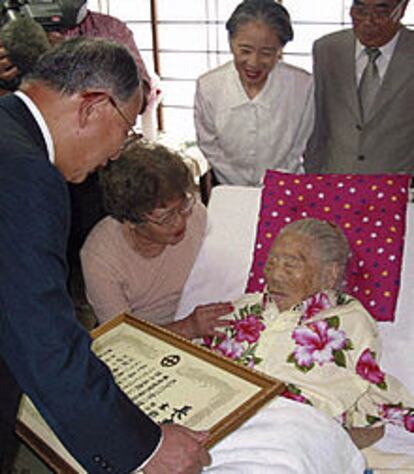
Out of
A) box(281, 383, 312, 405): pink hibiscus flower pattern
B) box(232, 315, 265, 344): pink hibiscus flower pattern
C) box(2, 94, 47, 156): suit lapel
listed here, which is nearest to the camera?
box(232, 315, 265, 344): pink hibiscus flower pattern

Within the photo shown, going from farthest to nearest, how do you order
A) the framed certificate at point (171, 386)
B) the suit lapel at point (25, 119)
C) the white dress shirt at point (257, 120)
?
the white dress shirt at point (257, 120) → the framed certificate at point (171, 386) → the suit lapel at point (25, 119)

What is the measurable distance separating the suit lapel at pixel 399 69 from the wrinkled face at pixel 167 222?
97 centimetres

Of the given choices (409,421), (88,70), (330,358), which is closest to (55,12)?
(88,70)

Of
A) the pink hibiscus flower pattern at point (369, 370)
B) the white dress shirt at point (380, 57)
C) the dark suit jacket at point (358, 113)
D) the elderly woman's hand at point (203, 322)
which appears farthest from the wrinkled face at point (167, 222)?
the white dress shirt at point (380, 57)

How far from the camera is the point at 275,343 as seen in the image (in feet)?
5.96

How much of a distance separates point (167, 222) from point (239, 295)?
1.47 feet

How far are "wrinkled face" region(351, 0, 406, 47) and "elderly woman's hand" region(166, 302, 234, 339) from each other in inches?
45.9

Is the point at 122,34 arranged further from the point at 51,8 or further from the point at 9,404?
the point at 9,404

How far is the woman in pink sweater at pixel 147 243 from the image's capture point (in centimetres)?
184

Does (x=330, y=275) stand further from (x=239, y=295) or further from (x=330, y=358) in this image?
(x=239, y=295)

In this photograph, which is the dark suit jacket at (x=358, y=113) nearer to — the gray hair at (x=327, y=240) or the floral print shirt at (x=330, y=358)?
the gray hair at (x=327, y=240)

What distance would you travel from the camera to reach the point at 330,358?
5.65 feet

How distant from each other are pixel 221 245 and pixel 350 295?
47 cm

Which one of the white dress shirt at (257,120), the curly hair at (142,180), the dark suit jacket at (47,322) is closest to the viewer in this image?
the dark suit jacket at (47,322)
